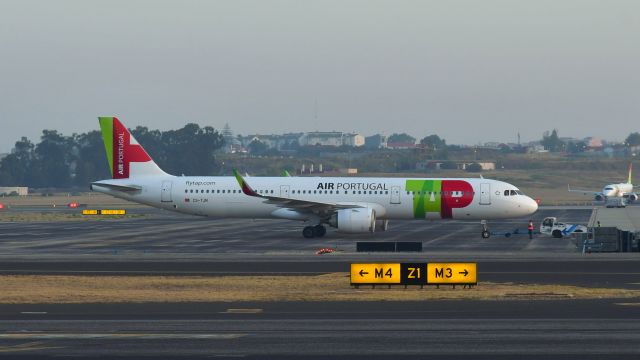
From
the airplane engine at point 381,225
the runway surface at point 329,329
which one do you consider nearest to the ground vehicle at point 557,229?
the airplane engine at point 381,225

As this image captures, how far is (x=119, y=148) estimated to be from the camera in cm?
6819

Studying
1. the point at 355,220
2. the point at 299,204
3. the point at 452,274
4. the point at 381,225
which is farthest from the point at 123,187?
the point at 452,274

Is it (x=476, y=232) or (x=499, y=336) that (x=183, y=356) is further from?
(x=476, y=232)

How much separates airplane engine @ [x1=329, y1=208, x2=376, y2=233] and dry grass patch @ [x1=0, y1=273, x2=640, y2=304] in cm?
2040

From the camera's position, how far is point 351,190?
65.6 metres

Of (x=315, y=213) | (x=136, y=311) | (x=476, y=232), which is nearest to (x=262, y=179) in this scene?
(x=315, y=213)

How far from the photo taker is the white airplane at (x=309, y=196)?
6506 centimetres

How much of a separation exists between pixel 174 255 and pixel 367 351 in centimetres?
2847

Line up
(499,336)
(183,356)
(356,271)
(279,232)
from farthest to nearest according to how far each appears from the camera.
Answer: (279,232) < (356,271) < (499,336) < (183,356)

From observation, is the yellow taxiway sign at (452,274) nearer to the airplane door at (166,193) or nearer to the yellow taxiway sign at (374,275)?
the yellow taxiway sign at (374,275)

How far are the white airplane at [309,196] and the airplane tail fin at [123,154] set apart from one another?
0.07m

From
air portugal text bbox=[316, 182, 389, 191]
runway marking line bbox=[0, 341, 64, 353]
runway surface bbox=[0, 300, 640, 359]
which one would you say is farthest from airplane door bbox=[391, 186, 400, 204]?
runway marking line bbox=[0, 341, 64, 353]

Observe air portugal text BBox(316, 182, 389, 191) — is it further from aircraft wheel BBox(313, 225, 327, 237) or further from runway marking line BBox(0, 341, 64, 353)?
runway marking line BBox(0, 341, 64, 353)

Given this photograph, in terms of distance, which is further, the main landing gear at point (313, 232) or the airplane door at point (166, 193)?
the airplane door at point (166, 193)
